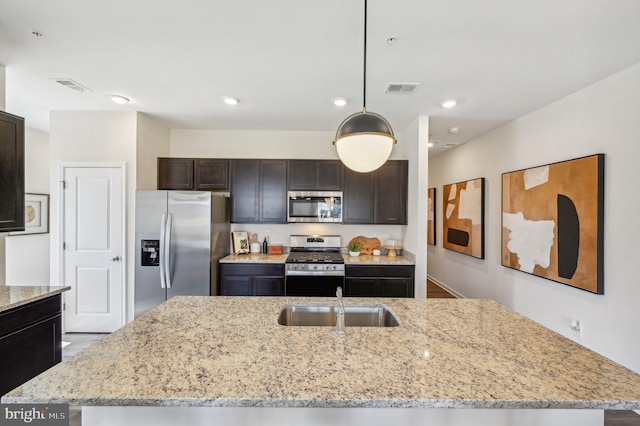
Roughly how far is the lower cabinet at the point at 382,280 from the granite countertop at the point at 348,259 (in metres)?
0.08

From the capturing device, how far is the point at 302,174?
4086 millimetres

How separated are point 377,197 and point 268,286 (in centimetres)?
192

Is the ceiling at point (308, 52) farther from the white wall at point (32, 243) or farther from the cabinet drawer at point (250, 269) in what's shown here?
the cabinet drawer at point (250, 269)

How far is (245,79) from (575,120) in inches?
129

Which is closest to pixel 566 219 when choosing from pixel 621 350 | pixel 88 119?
pixel 621 350

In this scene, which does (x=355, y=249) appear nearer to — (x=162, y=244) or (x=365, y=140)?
(x=162, y=244)

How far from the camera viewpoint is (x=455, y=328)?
1.53 m

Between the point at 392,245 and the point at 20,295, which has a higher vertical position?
the point at 392,245

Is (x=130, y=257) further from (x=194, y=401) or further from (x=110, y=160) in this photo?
(x=194, y=401)

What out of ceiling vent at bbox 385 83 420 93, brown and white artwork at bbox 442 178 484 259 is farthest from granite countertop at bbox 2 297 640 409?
brown and white artwork at bbox 442 178 484 259

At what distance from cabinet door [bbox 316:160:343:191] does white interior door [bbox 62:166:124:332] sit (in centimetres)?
247

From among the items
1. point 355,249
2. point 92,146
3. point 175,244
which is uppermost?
point 92,146

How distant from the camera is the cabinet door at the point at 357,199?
409 centimetres

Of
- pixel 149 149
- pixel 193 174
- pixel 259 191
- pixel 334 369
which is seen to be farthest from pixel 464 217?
pixel 149 149
